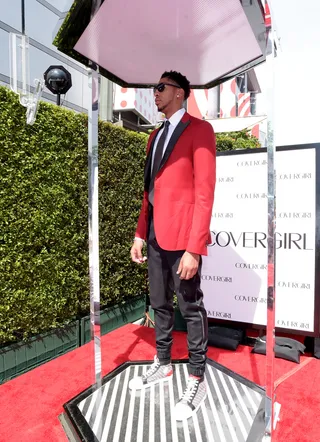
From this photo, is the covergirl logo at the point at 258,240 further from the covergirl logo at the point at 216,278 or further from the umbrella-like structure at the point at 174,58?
the umbrella-like structure at the point at 174,58

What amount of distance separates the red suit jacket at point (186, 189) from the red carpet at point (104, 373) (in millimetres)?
1275

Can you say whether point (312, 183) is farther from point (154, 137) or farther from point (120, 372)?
point (120, 372)

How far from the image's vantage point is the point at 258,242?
3422 millimetres

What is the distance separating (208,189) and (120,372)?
1.65 metres

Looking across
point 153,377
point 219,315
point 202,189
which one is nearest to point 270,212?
point 202,189

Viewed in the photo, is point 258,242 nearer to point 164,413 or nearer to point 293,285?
point 293,285

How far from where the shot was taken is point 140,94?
1231 cm

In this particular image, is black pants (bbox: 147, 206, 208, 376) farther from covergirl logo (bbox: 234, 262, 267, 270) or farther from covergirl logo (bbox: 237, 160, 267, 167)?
covergirl logo (bbox: 237, 160, 267, 167)

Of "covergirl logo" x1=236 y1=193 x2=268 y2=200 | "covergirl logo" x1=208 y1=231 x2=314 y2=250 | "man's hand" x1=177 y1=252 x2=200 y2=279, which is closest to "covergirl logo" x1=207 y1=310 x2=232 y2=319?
"covergirl logo" x1=208 y1=231 x2=314 y2=250

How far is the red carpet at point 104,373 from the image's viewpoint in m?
2.07

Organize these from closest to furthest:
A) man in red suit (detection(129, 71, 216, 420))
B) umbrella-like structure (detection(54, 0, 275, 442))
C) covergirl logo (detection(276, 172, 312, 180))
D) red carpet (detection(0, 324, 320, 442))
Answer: umbrella-like structure (detection(54, 0, 275, 442))
red carpet (detection(0, 324, 320, 442))
man in red suit (detection(129, 71, 216, 420))
covergirl logo (detection(276, 172, 312, 180))

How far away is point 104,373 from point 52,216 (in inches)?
60.0

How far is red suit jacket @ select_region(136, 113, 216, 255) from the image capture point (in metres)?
2.17

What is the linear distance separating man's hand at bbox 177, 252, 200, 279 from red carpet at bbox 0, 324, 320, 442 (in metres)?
1.09
